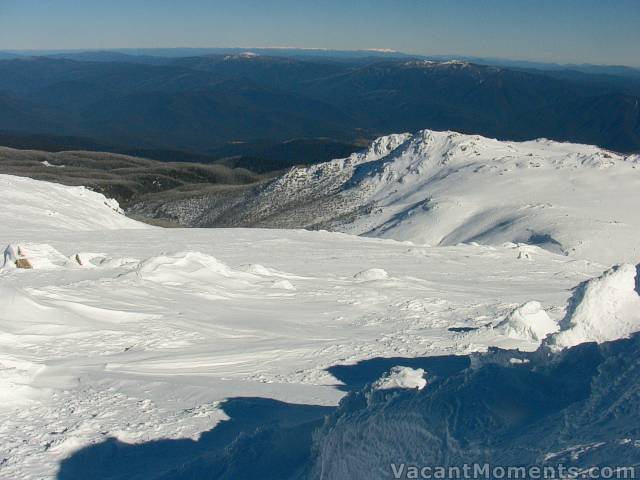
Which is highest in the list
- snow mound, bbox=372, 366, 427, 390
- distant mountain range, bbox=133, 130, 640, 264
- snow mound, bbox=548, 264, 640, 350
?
snow mound, bbox=548, 264, 640, 350

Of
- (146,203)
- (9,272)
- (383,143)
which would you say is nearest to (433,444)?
(9,272)

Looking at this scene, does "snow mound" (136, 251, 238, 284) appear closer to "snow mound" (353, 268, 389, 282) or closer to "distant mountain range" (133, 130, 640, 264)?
"snow mound" (353, 268, 389, 282)

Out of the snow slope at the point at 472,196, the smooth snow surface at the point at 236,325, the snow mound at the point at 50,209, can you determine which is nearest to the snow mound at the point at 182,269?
the smooth snow surface at the point at 236,325

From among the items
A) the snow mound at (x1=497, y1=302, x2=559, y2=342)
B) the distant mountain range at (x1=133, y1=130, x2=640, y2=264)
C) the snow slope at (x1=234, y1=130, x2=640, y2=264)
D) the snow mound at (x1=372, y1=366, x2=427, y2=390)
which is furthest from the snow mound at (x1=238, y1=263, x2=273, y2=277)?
the snow slope at (x1=234, y1=130, x2=640, y2=264)

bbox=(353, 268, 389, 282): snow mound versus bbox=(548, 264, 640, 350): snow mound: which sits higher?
bbox=(548, 264, 640, 350): snow mound

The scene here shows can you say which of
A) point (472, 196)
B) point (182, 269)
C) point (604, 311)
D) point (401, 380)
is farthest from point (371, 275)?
point (472, 196)
